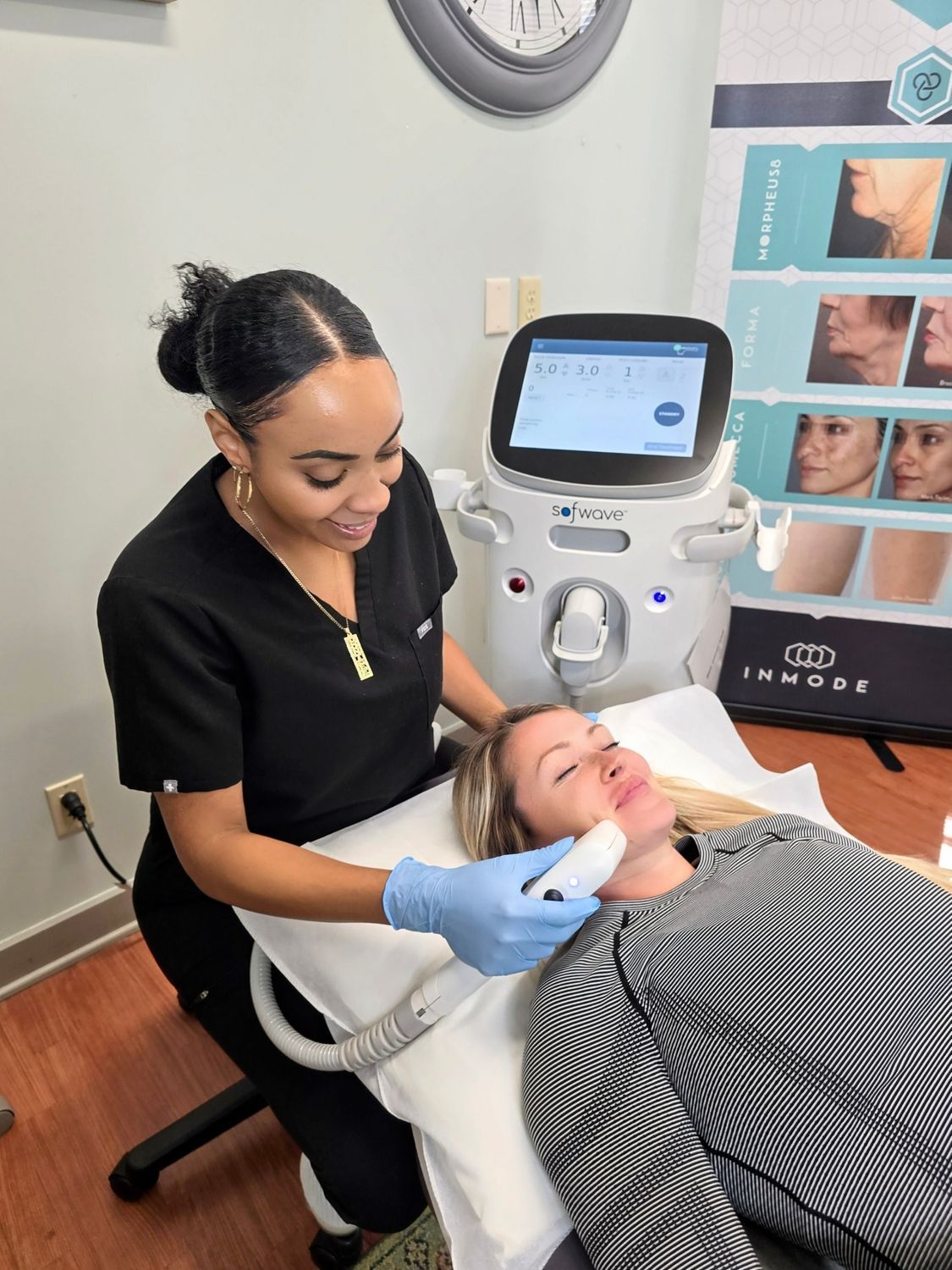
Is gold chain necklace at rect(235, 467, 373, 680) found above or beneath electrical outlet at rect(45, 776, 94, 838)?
above

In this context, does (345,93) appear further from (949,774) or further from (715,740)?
(949,774)

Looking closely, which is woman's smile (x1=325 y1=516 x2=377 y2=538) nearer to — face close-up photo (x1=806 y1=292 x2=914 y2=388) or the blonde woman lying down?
the blonde woman lying down

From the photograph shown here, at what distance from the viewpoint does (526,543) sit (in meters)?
1.44

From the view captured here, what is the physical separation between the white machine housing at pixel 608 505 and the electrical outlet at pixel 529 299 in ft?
1.69

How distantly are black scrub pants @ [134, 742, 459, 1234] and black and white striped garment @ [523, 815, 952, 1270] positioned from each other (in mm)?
237

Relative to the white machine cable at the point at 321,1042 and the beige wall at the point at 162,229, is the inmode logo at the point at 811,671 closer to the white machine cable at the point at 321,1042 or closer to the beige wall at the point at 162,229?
the beige wall at the point at 162,229

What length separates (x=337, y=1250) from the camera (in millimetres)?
1142

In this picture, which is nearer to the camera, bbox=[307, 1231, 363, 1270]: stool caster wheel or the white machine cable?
the white machine cable

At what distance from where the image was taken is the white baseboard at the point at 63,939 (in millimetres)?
1589

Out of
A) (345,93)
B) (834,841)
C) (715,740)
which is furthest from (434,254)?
(834,841)

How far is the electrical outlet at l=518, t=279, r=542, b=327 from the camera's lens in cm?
195

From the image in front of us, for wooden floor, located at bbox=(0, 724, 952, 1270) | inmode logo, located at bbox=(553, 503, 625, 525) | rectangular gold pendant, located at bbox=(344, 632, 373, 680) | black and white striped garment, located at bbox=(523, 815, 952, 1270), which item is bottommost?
wooden floor, located at bbox=(0, 724, 952, 1270)

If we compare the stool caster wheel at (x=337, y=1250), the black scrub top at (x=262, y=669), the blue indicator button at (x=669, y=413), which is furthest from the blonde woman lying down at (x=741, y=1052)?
the blue indicator button at (x=669, y=413)

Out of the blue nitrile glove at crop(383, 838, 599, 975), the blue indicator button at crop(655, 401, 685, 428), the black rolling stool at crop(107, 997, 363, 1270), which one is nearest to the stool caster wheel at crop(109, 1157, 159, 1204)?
the black rolling stool at crop(107, 997, 363, 1270)
